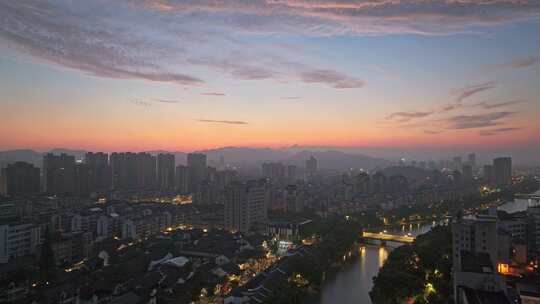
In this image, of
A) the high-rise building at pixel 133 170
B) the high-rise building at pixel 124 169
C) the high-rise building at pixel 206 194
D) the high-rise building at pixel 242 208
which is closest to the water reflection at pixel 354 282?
the high-rise building at pixel 242 208

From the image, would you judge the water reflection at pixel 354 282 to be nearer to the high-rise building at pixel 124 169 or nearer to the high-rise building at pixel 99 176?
the high-rise building at pixel 99 176

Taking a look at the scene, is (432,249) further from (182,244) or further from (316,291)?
(182,244)

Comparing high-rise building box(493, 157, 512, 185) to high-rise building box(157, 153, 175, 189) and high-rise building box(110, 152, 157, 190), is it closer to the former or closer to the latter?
high-rise building box(157, 153, 175, 189)

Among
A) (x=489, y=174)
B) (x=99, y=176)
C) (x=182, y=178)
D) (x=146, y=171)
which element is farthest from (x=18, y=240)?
(x=489, y=174)

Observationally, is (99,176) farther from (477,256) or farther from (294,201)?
(477,256)

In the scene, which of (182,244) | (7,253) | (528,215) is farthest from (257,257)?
(528,215)
